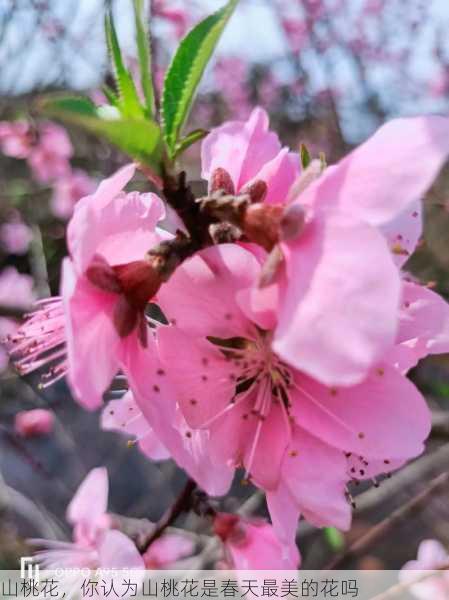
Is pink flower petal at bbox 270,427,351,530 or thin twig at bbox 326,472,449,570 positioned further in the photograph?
thin twig at bbox 326,472,449,570

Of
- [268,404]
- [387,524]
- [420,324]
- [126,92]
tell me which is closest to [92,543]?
[387,524]

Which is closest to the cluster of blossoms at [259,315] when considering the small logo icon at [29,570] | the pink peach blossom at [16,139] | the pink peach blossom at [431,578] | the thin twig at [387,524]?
the small logo icon at [29,570]

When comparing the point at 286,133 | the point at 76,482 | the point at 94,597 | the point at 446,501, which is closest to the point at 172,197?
the point at 94,597

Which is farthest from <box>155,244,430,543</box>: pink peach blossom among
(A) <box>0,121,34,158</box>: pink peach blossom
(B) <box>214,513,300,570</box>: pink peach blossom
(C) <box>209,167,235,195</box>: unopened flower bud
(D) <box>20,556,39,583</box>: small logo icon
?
(A) <box>0,121,34,158</box>: pink peach blossom

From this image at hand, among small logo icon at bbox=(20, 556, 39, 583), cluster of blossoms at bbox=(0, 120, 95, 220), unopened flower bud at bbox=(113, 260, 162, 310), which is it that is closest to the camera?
unopened flower bud at bbox=(113, 260, 162, 310)

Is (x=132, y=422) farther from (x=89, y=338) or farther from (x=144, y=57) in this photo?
(x=144, y=57)

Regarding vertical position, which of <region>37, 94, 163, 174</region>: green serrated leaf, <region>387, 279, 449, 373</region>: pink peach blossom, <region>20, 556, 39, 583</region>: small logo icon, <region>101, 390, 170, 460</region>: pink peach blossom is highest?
<region>37, 94, 163, 174</region>: green serrated leaf

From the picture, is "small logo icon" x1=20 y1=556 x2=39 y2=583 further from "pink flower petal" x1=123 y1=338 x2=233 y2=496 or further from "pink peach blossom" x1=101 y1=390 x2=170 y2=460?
Result: "pink flower petal" x1=123 y1=338 x2=233 y2=496
